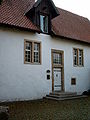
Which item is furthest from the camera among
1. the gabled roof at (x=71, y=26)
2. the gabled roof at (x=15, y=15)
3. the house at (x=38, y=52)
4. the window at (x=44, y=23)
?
the gabled roof at (x=71, y=26)

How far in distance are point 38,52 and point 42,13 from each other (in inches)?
138

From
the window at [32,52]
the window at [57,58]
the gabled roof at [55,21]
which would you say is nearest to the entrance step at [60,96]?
the window at [32,52]

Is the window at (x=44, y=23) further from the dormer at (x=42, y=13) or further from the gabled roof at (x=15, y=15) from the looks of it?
the gabled roof at (x=15, y=15)

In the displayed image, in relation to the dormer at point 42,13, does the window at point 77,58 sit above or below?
below

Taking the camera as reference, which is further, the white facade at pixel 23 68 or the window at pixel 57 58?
the window at pixel 57 58

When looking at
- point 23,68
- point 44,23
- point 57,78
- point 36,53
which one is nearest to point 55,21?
point 44,23

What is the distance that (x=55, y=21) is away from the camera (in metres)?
20.8

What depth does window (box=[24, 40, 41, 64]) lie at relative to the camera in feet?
54.3

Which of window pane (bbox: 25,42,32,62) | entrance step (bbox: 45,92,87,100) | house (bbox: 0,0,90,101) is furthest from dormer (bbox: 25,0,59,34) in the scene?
entrance step (bbox: 45,92,87,100)

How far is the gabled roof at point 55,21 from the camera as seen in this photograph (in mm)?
15750

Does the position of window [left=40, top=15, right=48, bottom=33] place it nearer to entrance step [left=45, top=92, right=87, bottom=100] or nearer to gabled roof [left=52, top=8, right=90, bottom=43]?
gabled roof [left=52, top=8, right=90, bottom=43]

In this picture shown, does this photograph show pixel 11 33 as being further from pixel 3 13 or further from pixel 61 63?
pixel 61 63

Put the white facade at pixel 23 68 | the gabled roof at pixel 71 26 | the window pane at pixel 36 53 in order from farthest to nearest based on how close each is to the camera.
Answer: the gabled roof at pixel 71 26 < the window pane at pixel 36 53 < the white facade at pixel 23 68

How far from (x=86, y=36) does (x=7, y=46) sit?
10869mm
